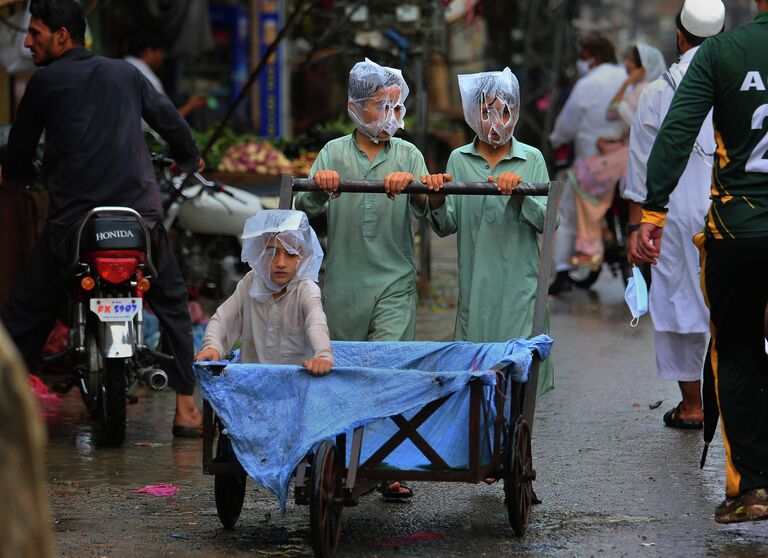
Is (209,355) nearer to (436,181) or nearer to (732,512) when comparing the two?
(436,181)

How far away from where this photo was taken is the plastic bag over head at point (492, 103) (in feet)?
19.6

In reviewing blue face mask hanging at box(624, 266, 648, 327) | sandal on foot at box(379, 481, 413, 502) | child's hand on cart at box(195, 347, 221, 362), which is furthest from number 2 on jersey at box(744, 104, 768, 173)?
child's hand on cart at box(195, 347, 221, 362)

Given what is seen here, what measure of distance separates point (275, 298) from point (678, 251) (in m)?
2.97

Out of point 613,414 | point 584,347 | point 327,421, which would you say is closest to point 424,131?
point 584,347

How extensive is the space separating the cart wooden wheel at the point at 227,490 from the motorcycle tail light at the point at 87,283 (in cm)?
179

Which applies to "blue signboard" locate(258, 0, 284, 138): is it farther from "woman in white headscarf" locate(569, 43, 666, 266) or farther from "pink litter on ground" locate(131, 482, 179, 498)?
"pink litter on ground" locate(131, 482, 179, 498)

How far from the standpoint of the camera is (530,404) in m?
5.52

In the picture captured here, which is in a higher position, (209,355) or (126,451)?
(209,355)

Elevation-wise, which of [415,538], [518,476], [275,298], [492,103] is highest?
[492,103]

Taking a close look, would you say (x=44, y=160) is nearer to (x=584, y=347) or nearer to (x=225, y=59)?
(x=584, y=347)

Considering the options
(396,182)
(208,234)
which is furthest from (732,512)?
(208,234)

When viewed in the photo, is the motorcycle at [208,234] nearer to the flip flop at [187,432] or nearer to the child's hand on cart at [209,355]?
the flip flop at [187,432]

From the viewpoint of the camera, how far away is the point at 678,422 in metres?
7.61

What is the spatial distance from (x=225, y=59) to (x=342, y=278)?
51.6 ft
